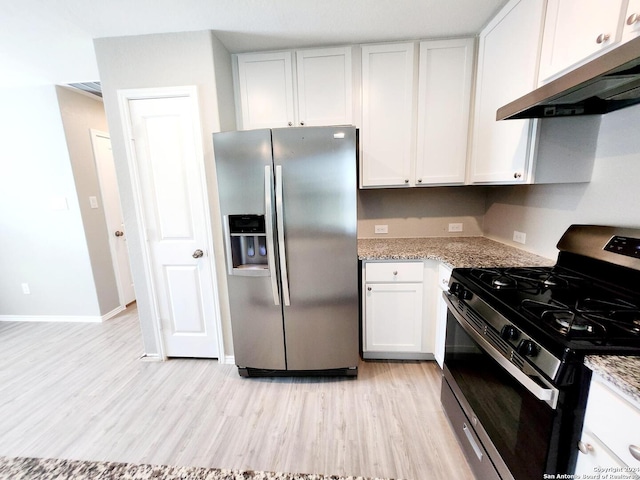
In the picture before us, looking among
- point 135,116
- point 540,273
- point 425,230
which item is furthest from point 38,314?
point 540,273

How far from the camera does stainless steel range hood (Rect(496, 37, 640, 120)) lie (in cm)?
79

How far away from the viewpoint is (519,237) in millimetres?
1912

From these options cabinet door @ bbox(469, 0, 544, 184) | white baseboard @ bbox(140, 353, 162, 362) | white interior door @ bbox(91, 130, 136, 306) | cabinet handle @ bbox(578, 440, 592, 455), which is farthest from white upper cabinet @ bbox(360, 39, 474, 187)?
white interior door @ bbox(91, 130, 136, 306)

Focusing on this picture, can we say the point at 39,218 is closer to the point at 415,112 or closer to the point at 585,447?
the point at 415,112

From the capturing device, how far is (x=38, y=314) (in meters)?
2.98

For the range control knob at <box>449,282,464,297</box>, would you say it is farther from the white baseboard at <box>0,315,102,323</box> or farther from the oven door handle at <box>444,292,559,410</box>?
the white baseboard at <box>0,315,102,323</box>

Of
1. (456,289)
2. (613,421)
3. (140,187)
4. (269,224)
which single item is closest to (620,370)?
(613,421)

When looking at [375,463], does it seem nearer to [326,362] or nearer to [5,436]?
[326,362]

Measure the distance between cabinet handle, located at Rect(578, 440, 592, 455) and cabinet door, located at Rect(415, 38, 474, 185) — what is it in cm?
169

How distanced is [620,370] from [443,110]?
187 cm

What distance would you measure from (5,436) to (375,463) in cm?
223

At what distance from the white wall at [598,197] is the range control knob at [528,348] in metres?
0.92

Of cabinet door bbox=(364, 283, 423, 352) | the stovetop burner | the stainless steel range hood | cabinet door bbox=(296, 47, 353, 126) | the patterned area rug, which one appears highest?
cabinet door bbox=(296, 47, 353, 126)

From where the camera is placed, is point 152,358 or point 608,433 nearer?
point 608,433
